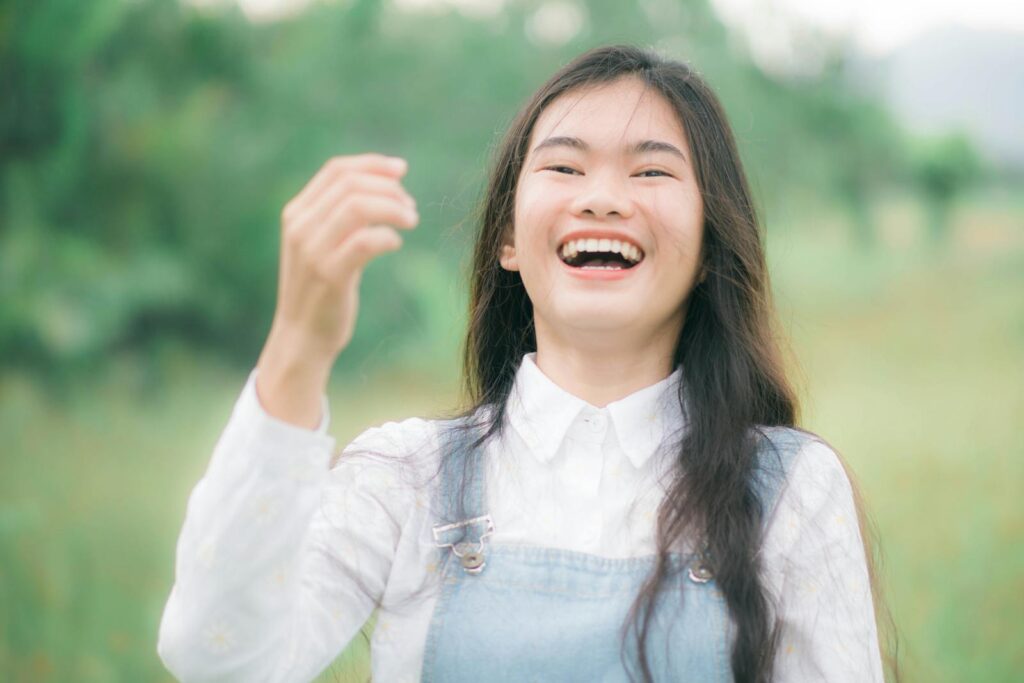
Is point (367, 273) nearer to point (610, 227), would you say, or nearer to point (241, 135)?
point (241, 135)

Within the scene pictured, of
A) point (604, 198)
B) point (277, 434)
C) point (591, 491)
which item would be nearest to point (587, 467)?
point (591, 491)

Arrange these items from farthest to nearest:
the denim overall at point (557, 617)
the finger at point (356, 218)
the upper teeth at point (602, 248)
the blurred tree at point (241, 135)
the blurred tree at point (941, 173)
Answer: the blurred tree at point (941, 173)
the blurred tree at point (241, 135)
the upper teeth at point (602, 248)
the denim overall at point (557, 617)
the finger at point (356, 218)

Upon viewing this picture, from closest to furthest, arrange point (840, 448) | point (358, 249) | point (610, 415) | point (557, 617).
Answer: point (358, 249) → point (557, 617) → point (610, 415) → point (840, 448)

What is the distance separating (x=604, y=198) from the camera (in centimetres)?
105

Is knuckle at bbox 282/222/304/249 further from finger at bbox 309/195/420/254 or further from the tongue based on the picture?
the tongue

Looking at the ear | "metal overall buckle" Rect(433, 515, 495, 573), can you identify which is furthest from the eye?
"metal overall buckle" Rect(433, 515, 495, 573)

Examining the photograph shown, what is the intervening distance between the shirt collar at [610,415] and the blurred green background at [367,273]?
149cm

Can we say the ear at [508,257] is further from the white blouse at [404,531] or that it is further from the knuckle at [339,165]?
the knuckle at [339,165]

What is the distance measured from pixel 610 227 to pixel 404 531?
0.33 meters

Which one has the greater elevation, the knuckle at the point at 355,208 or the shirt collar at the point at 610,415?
the knuckle at the point at 355,208

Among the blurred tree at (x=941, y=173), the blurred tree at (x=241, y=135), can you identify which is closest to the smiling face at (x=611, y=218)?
the blurred tree at (x=241, y=135)

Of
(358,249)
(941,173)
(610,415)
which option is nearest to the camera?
(358,249)

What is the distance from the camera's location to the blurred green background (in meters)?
2.58

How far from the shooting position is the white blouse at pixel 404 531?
2.60 ft
